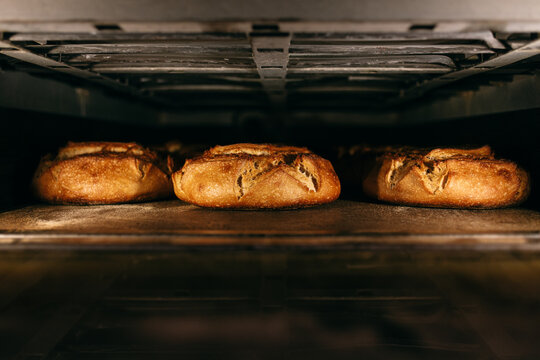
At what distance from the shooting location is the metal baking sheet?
979mm

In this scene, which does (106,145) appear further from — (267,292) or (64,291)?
(267,292)

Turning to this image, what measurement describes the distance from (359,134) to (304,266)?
1.94m

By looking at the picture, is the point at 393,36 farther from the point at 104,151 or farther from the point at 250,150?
the point at 104,151

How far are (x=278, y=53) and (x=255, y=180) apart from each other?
0.52 meters

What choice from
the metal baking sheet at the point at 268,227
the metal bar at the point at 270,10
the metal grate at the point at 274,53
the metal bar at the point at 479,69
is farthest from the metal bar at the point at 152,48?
the metal bar at the point at 479,69

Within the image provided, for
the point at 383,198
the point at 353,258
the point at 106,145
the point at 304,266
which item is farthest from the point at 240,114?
the point at 353,258

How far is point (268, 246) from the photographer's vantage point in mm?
954

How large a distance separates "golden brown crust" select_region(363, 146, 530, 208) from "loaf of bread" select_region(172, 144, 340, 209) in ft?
0.98

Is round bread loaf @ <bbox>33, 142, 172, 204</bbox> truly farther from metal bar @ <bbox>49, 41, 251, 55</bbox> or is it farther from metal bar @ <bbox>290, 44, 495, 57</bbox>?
metal bar @ <bbox>290, 44, 495, 57</bbox>

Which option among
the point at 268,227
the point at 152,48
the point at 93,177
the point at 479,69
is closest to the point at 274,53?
the point at 152,48

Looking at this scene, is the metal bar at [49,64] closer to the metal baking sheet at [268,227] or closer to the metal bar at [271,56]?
the metal baking sheet at [268,227]

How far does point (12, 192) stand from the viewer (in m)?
1.56

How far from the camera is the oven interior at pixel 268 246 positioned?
90cm

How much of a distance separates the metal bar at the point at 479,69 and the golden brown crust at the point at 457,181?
1.06 feet
